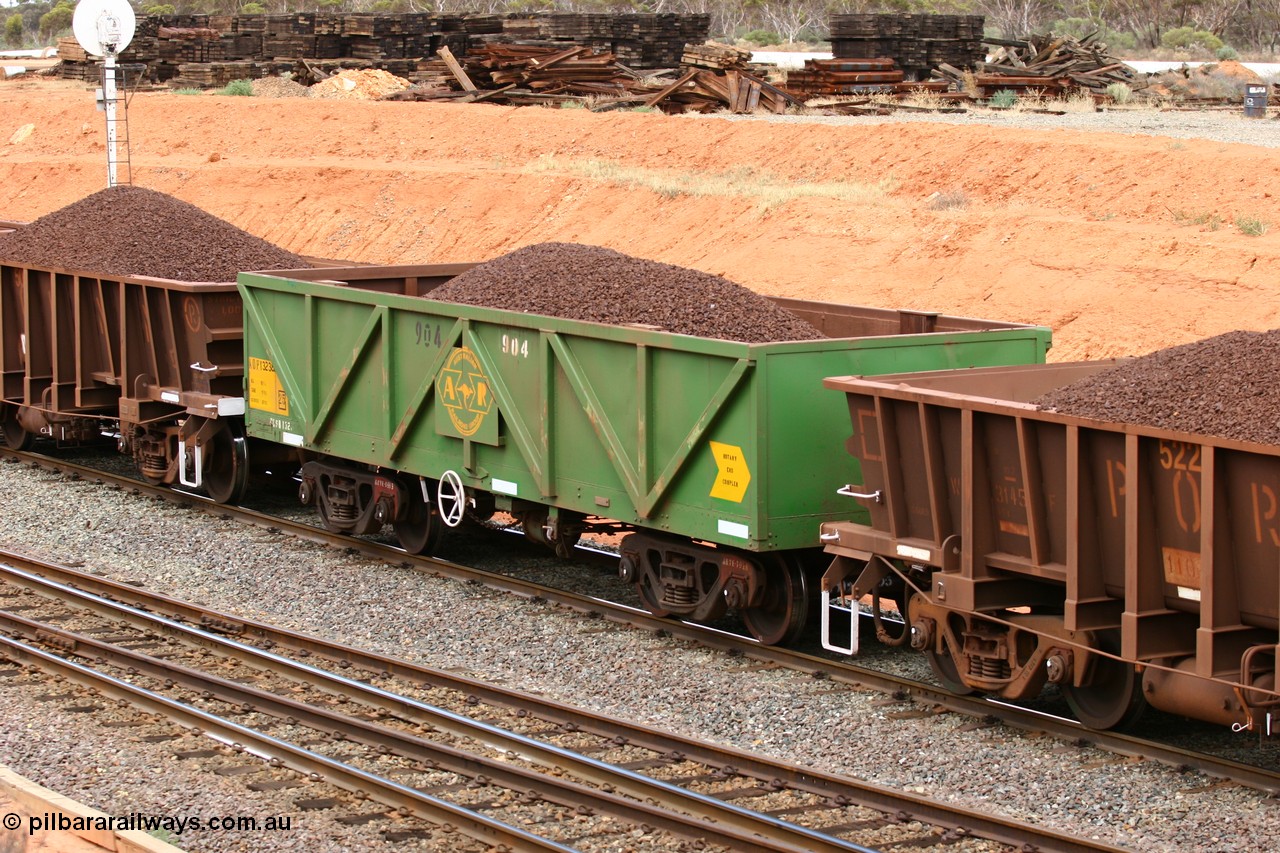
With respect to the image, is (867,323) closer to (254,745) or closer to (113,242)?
(254,745)

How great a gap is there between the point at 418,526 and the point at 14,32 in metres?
113

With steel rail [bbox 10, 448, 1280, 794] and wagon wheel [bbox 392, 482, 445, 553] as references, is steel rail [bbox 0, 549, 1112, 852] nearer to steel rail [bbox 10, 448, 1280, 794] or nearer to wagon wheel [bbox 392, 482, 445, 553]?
steel rail [bbox 10, 448, 1280, 794]

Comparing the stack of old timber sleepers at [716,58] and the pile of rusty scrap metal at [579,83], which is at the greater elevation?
the stack of old timber sleepers at [716,58]

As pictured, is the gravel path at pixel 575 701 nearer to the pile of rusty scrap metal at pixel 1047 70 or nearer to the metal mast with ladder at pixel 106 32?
the metal mast with ladder at pixel 106 32

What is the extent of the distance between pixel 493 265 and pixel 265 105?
34099 mm

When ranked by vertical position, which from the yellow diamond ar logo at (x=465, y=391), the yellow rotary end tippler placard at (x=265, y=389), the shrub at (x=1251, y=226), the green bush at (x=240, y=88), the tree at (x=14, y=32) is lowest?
the yellow rotary end tippler placard at (x=265, y=389)

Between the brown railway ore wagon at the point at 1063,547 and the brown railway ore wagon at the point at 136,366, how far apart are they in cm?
786

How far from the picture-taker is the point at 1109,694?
9.62 meters

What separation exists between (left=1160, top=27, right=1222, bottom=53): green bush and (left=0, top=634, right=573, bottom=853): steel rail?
67774 millimetres

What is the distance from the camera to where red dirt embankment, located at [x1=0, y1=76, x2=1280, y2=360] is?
2356 centimetres

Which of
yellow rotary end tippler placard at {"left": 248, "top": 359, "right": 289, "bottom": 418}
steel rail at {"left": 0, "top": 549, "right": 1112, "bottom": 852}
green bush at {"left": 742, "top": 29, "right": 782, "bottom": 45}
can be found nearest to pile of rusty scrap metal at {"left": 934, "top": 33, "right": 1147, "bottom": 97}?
yellow rotary end tippler placard at {"left": 248, "top": 359, "right": 289, "bottom": 418}

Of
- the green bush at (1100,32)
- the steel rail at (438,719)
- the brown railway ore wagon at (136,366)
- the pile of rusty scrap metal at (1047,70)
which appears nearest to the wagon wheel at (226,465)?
the brown railway ore wagon at (136,366)

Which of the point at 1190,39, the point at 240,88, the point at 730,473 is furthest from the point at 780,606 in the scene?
the point at 1190,39

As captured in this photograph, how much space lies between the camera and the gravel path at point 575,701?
27.8 feet
